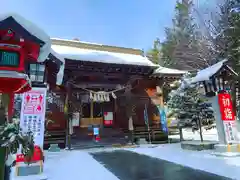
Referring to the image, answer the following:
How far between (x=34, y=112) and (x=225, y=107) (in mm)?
6503

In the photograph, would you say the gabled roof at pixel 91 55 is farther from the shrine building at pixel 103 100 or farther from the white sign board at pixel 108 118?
the white sign board at pixel 108 118

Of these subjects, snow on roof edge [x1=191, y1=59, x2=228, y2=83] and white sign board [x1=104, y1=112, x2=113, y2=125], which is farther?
white sign board [x1=104, y1=112, x2=113, y2=125]

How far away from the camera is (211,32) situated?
1789 cm

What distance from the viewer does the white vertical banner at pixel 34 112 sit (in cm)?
464

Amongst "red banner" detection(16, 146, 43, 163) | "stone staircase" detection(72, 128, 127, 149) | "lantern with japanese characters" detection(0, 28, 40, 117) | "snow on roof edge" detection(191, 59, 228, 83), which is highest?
"snow on roof edge" detection(191, 59, 228, 83)

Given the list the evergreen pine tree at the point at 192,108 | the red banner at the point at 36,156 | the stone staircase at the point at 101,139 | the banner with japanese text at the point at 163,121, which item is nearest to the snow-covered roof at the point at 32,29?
the red banner at the point at 36,156

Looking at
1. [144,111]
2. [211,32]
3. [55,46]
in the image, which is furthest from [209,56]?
[55,46]

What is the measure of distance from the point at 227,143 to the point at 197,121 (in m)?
2.31

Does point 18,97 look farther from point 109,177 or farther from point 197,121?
point 197,121

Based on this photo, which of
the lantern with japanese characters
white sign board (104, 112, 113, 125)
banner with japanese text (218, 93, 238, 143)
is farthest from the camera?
white sign board (104, 112, 113, 125)

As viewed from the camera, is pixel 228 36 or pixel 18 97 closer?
pixel 18 97

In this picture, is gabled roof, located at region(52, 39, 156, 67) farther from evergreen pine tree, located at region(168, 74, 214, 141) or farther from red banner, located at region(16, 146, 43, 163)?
red banner, located at region(16, 146, 43, 163)

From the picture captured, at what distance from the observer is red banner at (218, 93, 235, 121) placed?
646 centimetres

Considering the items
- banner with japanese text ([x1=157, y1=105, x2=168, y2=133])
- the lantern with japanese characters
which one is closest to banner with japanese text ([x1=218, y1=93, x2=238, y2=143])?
banner with japanese text ([x1=157, y1=105, x2=168, y2=133])
